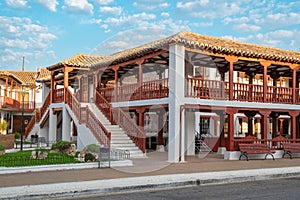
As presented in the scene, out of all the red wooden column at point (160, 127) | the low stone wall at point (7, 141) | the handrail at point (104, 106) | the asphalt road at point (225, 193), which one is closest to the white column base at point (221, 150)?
the red wooden column at point (160, 127)

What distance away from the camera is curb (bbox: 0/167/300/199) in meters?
10.3

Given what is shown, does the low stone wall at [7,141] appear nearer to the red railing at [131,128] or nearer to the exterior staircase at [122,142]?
the exterior staircase at [122,142]

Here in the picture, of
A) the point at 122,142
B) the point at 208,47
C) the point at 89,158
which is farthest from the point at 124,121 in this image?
the point at 208,47

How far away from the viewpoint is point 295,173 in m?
15.5

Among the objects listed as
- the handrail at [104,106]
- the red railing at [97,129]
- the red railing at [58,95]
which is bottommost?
the red railing at [97,129]

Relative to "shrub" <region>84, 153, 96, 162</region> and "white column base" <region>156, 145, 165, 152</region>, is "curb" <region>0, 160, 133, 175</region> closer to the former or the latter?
"shrub" <region>84, 153, 96, 162</region>

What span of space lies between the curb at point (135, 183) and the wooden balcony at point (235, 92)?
5220mm

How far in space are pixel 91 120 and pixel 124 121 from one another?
5.91 ft

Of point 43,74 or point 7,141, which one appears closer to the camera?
point 7,141

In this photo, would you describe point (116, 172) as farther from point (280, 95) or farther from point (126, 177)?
point (280, 95)

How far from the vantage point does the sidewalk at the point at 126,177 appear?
423 inches

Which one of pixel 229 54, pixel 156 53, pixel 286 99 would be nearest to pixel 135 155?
pixel 156 53

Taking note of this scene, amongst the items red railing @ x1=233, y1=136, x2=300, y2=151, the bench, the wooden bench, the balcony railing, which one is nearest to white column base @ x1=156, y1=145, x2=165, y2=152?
the balcony railing

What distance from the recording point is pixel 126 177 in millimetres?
12945
